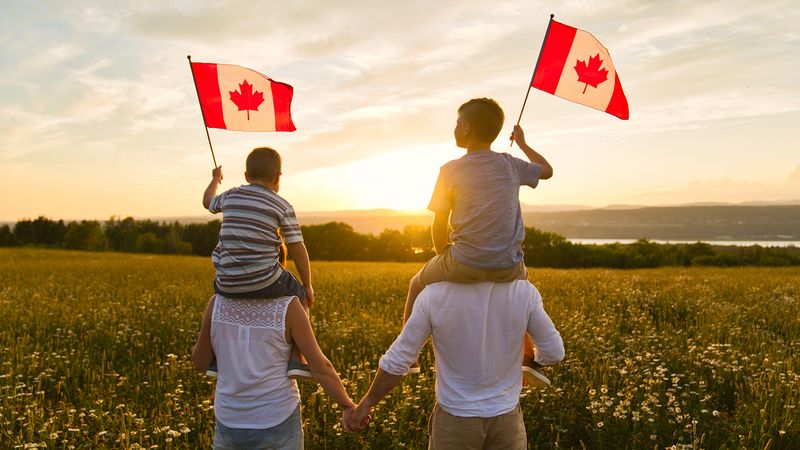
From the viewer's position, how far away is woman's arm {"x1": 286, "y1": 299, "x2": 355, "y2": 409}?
343 centimetres

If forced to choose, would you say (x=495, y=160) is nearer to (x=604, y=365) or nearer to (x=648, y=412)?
(x=648, y=412)

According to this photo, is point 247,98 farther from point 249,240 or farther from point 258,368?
point 258,368

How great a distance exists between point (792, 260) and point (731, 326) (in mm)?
48532

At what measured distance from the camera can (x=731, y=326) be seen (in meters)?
10.1

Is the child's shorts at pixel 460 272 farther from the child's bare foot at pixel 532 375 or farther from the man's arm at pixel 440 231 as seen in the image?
the child's bare foot at pixel 532 375

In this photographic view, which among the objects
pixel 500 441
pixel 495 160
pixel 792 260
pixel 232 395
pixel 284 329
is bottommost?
pixel 792 260

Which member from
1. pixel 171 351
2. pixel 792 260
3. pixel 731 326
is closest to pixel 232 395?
pixel 171 351

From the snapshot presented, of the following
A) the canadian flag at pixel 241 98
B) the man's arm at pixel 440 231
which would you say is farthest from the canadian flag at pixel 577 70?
the canadian flag at pixel 241 98

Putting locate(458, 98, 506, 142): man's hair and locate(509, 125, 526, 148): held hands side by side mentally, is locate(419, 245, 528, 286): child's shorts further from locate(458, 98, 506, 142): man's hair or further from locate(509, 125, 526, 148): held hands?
locate(509, 125, 526, 148): held hands

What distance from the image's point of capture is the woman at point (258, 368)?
3.36 m

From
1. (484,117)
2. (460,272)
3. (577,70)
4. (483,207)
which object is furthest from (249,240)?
(577,70)

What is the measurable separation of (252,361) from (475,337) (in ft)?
4.53

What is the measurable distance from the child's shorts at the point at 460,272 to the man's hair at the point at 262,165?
3.88ft

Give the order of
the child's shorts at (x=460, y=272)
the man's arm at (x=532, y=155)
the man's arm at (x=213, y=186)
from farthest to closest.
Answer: the man's arm at (x=213, y=186), the man's arm at (x=532, y=155), the child's shorts at (x=460, y=272)
